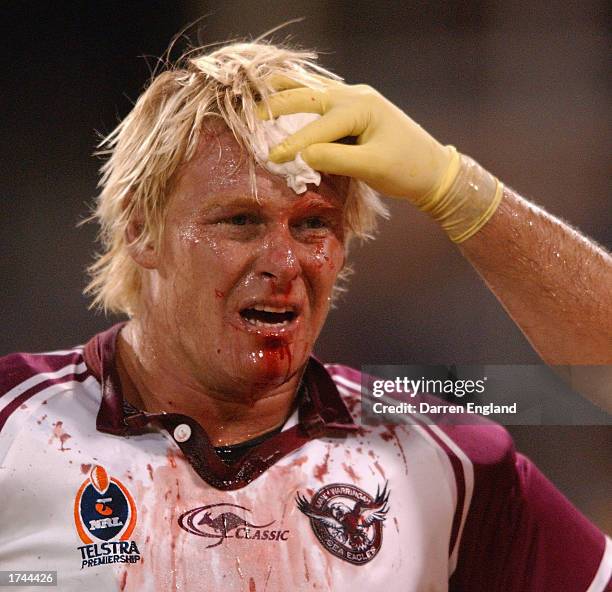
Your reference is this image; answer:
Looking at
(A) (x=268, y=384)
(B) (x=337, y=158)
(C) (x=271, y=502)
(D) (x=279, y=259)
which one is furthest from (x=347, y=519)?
(B) (x=337, y=158)

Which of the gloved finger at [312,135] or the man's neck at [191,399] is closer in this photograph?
the gloved finger at [312,135]

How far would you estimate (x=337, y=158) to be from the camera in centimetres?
101

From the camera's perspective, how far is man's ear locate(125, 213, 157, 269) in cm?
111

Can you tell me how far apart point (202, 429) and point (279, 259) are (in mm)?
247

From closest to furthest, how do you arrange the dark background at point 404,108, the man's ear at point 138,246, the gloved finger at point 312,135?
the gloved finger at point 312,135 < the man's ear at point 138,246 < the dark background at point 404,108

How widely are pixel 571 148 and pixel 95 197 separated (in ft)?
2.42

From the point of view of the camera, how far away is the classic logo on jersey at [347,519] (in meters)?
1.07

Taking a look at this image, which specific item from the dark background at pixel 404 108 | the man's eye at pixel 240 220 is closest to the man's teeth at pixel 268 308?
the man's eye at pixel 240 220

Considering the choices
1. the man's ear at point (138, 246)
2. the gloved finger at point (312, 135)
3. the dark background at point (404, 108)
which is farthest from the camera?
the dark background at point (404, 108)

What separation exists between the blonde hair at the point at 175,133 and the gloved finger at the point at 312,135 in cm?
4

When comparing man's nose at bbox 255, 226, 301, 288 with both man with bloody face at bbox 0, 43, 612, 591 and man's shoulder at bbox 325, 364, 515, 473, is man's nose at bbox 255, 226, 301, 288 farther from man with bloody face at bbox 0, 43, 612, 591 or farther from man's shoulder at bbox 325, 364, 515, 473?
man's shoulder at bbox 325, 364, 515, 473

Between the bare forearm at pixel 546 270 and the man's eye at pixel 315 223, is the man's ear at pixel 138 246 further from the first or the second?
the bare forearm at pixel 546 270

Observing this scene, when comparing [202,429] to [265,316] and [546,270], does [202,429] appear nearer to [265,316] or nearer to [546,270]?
[265,316]


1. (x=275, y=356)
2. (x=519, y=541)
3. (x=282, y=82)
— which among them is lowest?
(x=519, y=541)
